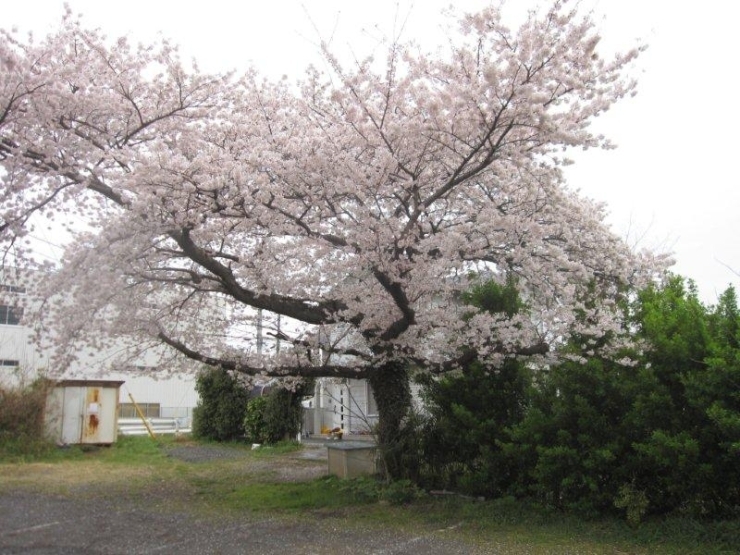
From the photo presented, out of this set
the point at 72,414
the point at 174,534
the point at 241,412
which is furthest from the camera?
the point at 241,412

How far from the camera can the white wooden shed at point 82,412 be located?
15164 mm

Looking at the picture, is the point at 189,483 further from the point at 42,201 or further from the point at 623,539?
the point at 623,539

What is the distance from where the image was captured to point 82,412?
15523 mm

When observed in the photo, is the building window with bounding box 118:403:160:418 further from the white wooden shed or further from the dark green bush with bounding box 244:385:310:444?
the dark green bush with bounding box 244:385:310:444

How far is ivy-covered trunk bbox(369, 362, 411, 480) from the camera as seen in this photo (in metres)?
8.53

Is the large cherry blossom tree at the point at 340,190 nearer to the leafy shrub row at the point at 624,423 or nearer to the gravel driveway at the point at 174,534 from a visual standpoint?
the leafy shrub row at the point at 624,423

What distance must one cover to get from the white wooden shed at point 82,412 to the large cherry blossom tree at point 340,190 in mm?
7701

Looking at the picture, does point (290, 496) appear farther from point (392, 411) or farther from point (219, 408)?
point (219, 408)

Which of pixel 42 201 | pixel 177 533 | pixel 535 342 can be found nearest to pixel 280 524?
pixel 177 533

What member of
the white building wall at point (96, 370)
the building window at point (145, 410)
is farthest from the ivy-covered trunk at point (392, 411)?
the building window at point (145, 410)

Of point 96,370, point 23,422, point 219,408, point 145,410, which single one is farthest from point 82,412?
point 145,410

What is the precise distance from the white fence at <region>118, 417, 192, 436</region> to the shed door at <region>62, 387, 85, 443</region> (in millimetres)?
3319

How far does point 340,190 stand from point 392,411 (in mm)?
3516

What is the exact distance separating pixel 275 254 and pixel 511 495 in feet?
13.5
